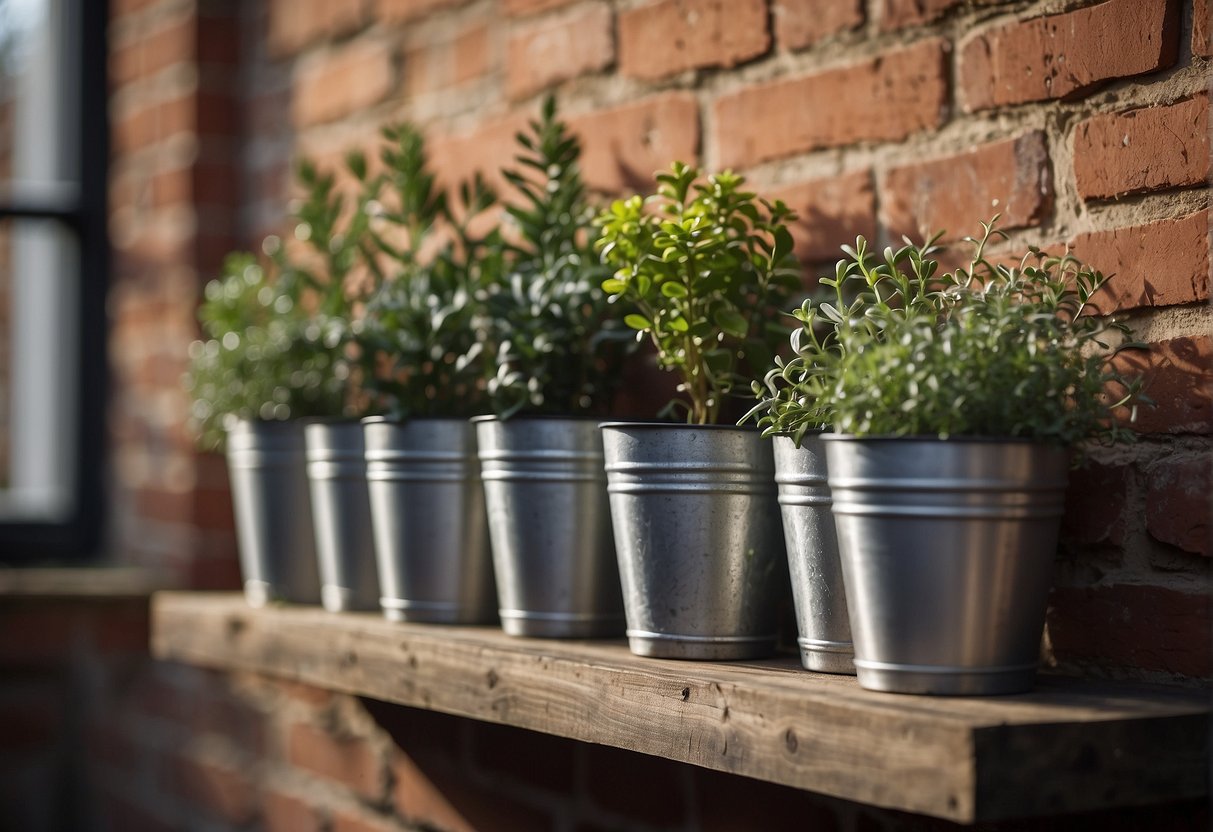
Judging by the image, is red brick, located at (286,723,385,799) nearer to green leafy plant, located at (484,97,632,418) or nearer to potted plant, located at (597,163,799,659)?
green leafy plant, located at (484,97,632,418)

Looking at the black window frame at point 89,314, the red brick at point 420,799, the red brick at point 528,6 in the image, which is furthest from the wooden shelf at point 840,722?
the black window frame at point 89,314

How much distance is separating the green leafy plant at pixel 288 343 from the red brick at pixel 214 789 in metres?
0.65

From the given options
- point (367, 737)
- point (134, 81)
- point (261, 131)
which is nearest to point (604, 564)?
point (367, 737)

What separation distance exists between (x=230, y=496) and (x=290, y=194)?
46cm

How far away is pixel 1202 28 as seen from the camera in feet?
3.03

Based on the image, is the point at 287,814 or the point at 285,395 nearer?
the point at 285,395

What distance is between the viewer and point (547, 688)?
3.46ft

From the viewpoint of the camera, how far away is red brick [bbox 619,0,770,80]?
126 cm

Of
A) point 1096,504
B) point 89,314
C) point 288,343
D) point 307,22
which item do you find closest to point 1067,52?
point 1096,504

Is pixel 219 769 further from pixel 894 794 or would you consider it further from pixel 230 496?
pixel 894 794

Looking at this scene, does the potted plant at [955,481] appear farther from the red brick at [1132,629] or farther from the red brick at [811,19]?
the red brick at [811,19]

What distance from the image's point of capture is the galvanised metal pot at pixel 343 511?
1.34 metres

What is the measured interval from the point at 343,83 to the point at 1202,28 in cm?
122

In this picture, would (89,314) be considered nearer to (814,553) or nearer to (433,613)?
(433,613)
